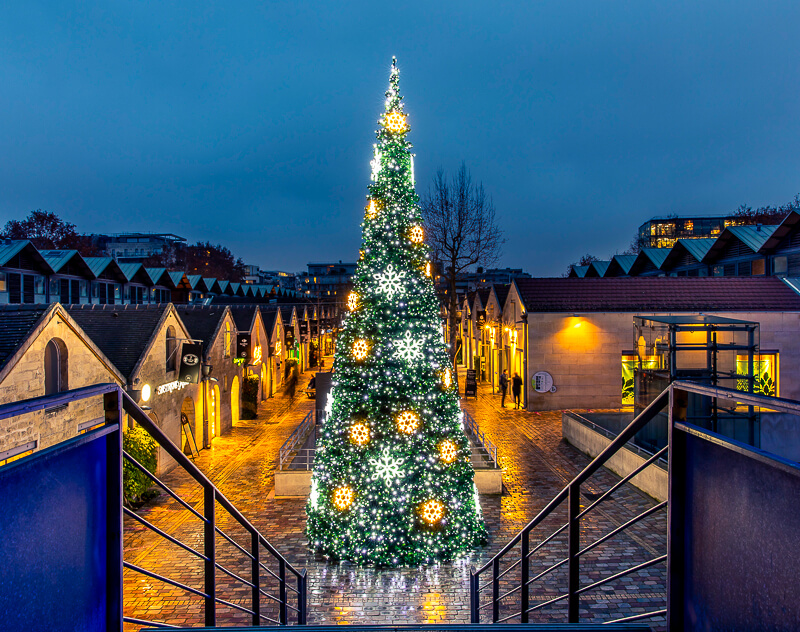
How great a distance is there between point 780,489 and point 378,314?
786 cm

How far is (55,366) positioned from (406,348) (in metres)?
8.02

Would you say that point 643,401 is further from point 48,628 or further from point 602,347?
point 48,628

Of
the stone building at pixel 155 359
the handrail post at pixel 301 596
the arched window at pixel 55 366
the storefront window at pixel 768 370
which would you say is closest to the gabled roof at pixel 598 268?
the storefront window at pixel 768 370

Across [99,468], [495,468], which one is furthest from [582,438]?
[99,468]

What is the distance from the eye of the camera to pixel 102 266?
3169cm

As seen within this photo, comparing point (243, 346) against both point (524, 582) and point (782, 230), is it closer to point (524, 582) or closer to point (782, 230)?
point (524, 582)

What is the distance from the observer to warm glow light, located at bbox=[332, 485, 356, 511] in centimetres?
923

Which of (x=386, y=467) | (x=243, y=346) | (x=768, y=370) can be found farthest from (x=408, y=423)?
(x=768, y=370)

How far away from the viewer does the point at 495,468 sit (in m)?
13.3

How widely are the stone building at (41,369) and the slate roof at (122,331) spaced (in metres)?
1.80

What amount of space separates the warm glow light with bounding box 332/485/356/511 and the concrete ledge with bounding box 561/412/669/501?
592cm

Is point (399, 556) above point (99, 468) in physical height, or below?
below

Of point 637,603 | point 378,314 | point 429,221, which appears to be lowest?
point 637,603

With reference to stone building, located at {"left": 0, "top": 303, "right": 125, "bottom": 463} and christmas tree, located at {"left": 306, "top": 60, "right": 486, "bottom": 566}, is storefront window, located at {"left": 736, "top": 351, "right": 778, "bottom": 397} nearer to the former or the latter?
christmas tree, located at {"left": 306, "top": 60, "right": 486, "bottom": 566}
